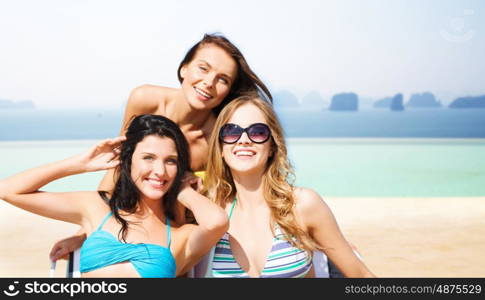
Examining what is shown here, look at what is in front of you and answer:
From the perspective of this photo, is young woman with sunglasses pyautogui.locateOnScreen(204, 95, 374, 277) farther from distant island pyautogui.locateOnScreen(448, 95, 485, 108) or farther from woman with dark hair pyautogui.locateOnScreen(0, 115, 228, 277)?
distant island pyautogui.locateOnScreen(448, 95, 485, 108)

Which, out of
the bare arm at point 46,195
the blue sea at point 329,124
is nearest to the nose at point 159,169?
the bare arm at point 46,195

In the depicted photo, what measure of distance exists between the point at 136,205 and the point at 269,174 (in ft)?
2.34

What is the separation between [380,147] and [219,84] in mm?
17075

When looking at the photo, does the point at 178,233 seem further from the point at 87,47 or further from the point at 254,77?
the point at 87,47

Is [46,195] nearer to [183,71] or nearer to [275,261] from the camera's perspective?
[275,261]

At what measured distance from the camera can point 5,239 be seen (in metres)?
6.02

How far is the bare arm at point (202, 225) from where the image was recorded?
2.48 metres

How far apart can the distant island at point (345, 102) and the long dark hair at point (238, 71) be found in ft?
126

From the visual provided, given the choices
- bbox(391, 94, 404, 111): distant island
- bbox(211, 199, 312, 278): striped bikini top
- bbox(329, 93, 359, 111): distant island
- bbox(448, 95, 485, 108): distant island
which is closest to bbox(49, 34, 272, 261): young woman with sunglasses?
bbox(211, 199, 312, 278): striped bikini top

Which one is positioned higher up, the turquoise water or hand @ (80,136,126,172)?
the turquoise water

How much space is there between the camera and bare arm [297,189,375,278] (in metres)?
2.70

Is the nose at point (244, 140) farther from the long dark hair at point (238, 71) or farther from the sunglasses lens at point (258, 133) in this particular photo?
the long dark hair at point (238, 71)

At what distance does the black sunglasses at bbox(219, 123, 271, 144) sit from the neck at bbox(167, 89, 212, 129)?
107 cm

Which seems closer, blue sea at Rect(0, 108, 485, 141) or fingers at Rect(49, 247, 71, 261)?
fingers at Rect(49, 247, 71, 261)
